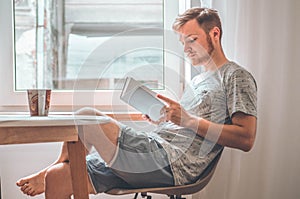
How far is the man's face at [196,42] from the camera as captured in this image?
1.80 metres

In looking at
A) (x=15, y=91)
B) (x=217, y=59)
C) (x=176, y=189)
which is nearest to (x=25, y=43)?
(x=15, y=91)

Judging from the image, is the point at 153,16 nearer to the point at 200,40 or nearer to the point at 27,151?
the point at 200,40

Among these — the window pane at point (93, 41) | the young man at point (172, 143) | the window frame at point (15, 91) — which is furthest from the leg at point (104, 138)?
the window pane at point (93, 41)

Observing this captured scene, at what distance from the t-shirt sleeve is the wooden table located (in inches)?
21.8

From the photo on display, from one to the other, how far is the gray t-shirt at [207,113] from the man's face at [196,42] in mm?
95

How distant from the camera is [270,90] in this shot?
6.75 feet

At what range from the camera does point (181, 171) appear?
159 cm

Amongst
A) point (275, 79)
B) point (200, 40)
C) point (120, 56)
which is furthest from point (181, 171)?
point (120, 56)

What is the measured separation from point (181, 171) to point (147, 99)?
0.97 ft

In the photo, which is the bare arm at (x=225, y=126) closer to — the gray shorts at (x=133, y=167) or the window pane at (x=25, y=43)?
the gray shorts at (x=133, y=167)

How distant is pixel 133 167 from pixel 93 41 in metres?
1.04

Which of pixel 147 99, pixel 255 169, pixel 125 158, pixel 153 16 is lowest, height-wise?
pixel 255 169

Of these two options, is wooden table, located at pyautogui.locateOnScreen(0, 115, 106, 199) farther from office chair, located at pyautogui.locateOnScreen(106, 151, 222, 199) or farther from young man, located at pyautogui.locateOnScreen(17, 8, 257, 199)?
office chair, located at pyautogui.locateOnScreen(106, 151, 222, 199)

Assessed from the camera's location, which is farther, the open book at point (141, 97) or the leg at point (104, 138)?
the open book at point (141, 97)
